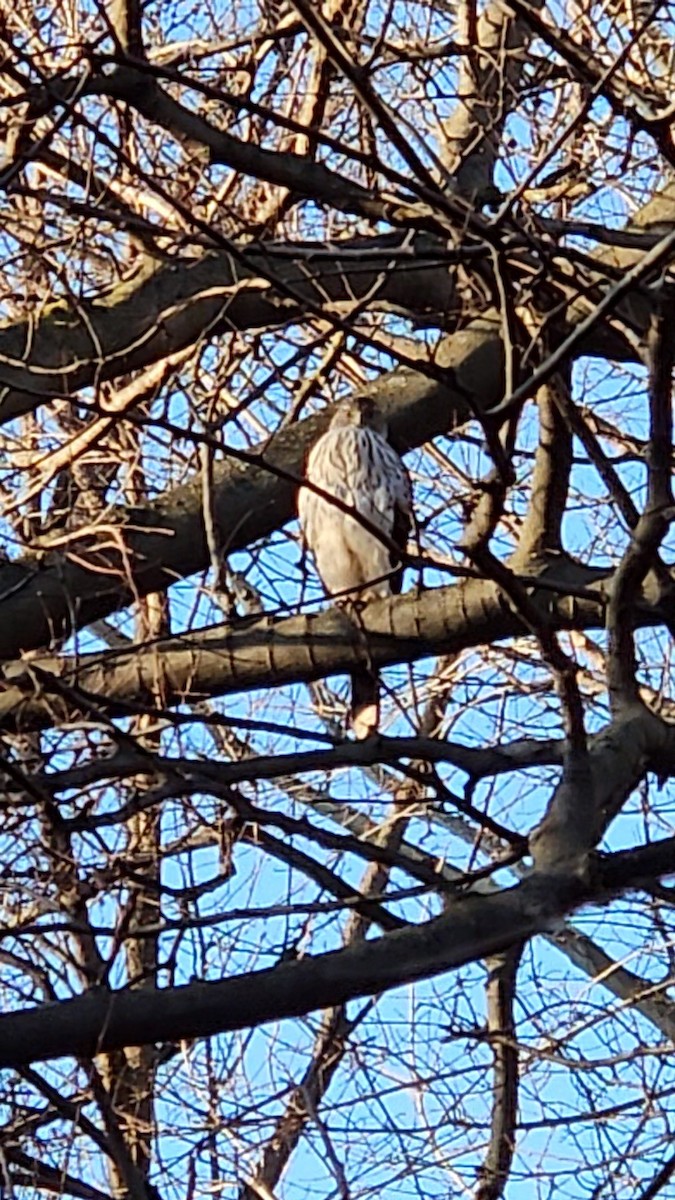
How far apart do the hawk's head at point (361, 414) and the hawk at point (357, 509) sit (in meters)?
0.01

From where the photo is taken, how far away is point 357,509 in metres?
6.08

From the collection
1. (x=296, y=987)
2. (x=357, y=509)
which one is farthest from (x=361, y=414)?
(x=296, y=987)

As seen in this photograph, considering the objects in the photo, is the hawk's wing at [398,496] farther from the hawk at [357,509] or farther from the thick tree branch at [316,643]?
the thick tree branch at [316,643]

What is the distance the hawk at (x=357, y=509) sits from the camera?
5.97 metres

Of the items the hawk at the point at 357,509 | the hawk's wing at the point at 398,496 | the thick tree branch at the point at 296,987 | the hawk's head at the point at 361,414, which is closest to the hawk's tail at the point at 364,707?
the hawk at the point at 357,509

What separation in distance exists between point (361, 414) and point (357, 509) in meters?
0.65

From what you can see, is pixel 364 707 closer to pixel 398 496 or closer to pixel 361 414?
pixel 398 496

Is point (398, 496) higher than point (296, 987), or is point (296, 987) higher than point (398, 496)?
point (398, 496)

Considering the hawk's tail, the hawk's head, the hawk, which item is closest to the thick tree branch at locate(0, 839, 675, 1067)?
the hawk's head

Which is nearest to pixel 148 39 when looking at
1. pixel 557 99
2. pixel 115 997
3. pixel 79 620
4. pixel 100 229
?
pixel 100 229

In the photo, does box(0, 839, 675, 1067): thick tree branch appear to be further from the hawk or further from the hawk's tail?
the hawk's tail

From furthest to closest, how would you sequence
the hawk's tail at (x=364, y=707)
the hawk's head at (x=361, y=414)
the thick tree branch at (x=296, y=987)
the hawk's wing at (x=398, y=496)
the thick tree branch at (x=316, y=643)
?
the hawk's wing at (x=398, y=496)
the hawk's tail at (x=364, y=707)
the hawk's head at (x=361, y=414)
the thick tree branch at (x=316, y=643)
the thick tree branch at (x=296, y=987)

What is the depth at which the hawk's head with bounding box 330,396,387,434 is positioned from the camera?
5.36m

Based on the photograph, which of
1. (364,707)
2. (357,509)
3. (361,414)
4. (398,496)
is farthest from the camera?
(398,496)
